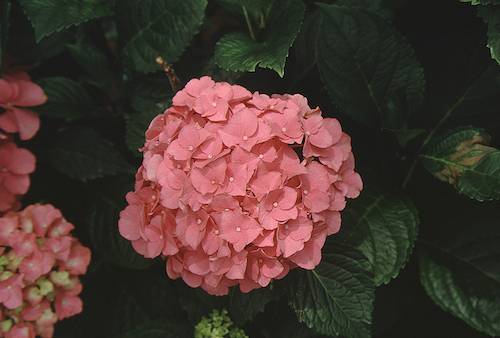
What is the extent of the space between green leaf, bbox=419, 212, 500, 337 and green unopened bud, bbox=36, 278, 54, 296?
72cm

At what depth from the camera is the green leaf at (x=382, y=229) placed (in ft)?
4.12

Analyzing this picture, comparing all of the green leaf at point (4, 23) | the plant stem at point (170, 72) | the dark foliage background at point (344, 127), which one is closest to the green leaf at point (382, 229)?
the dark foliage background at point (344, 127)

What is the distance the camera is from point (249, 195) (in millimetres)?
1079

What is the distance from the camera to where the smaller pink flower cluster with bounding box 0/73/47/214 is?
1409 mm

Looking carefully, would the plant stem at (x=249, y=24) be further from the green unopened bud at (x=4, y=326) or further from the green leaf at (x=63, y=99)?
the green unopened bud at (x=4, y=326)

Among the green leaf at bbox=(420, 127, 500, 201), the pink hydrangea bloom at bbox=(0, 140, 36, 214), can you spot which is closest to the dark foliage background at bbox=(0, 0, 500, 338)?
the green leaf at bbox=(420, 127, 500, 201)

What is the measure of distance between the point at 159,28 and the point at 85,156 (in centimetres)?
32

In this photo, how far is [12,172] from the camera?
1.42 m

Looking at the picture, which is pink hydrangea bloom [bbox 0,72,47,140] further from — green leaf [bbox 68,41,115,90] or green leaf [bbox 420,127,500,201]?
green leaf [bbox 420,127,500,201]

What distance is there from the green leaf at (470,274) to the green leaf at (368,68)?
263 millimetres

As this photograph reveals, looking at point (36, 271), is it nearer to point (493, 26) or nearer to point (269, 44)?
point (269, 44)

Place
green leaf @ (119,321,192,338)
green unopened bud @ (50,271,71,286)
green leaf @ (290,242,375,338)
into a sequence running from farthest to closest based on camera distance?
green leaf @ (119,321,192,338) < green unopened bud @ (50,271,71,286) < green leaf @ (290,242,375,338)

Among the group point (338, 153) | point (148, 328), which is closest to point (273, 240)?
point (338, 153)

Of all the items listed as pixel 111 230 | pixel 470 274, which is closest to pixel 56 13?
pixel 111 230
